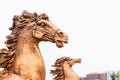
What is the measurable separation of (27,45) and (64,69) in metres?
5.72

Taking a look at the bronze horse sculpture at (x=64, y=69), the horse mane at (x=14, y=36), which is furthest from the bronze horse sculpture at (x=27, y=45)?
the bronze horse sculpture at (x=64, y=69)

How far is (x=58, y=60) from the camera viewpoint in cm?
1056

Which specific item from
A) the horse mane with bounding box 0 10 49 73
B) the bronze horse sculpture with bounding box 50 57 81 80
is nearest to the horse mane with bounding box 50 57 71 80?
the bronze horse sculpture with bounding box 50 57 81 80

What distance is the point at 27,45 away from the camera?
446 cm

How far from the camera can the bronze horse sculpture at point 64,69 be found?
9.76 meters

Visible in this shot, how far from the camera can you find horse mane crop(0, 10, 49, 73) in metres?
4.49

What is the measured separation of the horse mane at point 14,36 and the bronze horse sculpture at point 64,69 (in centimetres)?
514

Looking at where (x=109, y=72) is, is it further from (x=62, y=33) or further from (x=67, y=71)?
(x=62, y=33)

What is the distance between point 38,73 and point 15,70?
238mm

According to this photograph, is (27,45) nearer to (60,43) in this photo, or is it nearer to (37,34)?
(37,34)

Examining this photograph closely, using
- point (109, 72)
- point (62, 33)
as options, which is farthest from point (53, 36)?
point (109, 72)

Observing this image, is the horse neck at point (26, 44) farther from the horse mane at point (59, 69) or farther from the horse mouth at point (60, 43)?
the horse mane at point (59, 69)

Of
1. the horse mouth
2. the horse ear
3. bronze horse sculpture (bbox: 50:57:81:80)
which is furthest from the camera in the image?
bronze horse sculpture (bbox: 50:57:81:80)

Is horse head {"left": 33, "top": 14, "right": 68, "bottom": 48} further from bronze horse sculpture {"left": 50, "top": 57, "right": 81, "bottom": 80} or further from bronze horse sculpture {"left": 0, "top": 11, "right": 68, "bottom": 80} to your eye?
bronze horse sculpture {"left": 50, "top": 57, "right": 81, "bottom": 80}
